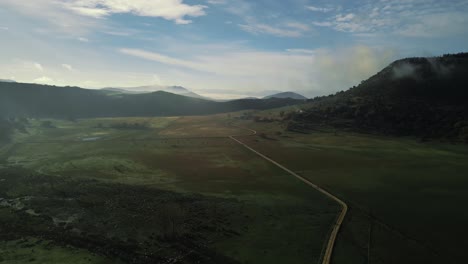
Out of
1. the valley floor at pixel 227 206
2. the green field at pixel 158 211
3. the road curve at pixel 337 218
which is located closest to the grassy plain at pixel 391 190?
the valley floor at pixel 227 206

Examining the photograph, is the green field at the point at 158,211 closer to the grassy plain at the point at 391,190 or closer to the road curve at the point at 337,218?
the road curve at the point at 337,218

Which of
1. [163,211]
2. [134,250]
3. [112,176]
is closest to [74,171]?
[112,176]

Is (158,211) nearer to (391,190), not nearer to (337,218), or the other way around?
(337,218)

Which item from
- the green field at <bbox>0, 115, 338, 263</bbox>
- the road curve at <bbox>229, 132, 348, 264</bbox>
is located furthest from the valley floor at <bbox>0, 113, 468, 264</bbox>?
the road curve at <bbox>229, 132, 348, 264</bbox>

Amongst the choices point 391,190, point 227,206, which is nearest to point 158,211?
point 227,206

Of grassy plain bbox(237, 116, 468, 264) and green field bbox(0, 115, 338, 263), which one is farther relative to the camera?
grassy plain bbox(237, 116, 468, 264)

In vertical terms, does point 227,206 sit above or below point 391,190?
below

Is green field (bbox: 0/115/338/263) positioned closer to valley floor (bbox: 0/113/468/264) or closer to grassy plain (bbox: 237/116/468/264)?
valley floor (bbox: 0/113/468/264)
